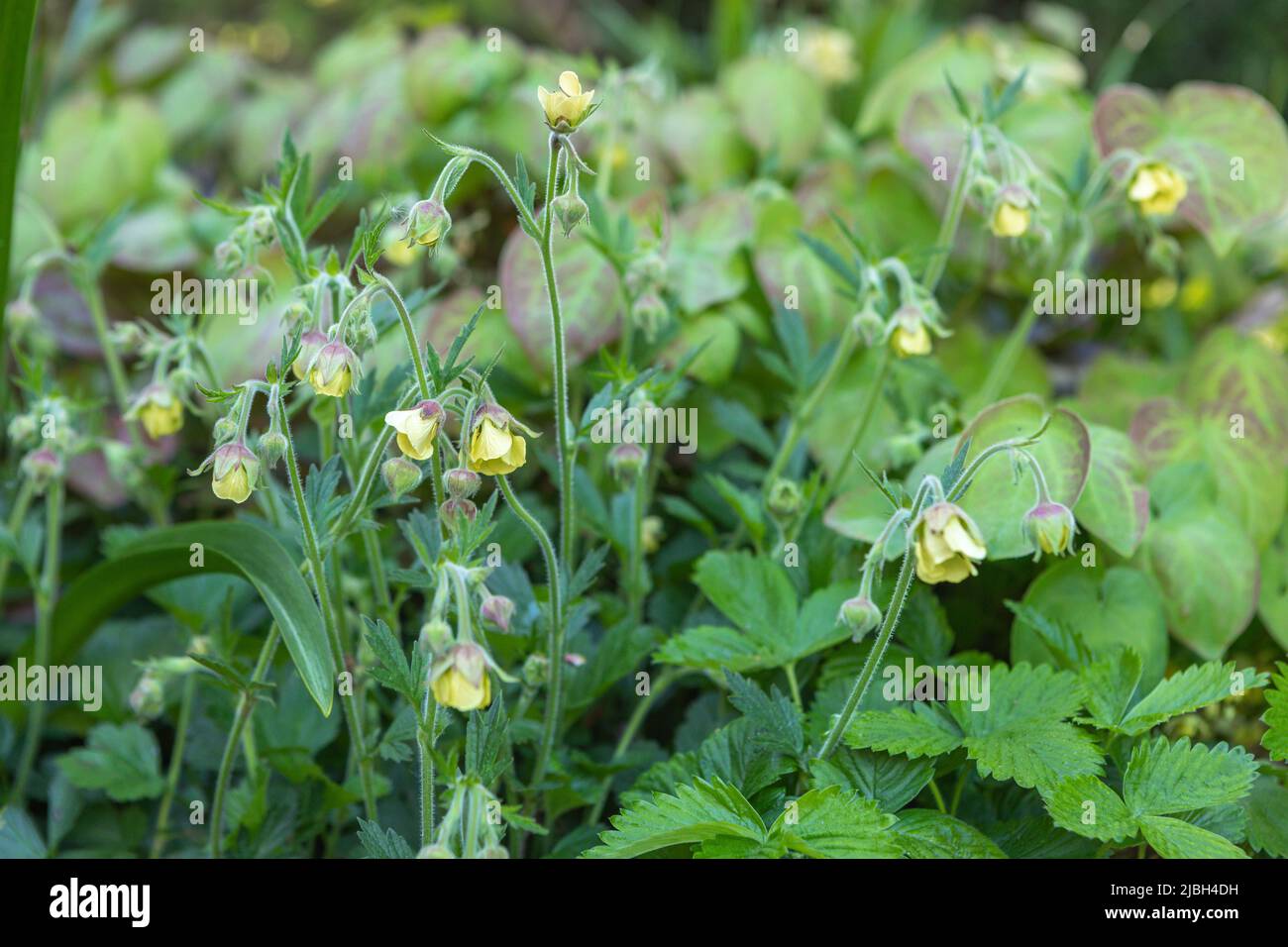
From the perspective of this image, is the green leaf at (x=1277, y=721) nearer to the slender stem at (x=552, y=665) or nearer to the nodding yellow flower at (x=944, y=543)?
the nodding yellow flower at (x=944, y=543)

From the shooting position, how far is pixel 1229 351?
119 cm

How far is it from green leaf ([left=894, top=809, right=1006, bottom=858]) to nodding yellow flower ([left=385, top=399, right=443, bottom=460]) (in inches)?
15.0

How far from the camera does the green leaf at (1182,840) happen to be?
0.71m

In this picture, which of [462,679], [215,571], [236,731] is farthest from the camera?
[215,571]

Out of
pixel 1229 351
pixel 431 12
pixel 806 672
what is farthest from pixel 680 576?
pixel 431 12

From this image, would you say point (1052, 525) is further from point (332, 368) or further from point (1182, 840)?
point (332, 368)

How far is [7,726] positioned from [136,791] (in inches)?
9.5

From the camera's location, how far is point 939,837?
2.48ft

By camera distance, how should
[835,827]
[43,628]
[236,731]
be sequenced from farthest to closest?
[43,628], [236,731], [835,827]

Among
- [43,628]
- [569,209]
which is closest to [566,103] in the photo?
[569,209]

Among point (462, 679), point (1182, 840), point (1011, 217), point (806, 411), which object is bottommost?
point (1182, 840)

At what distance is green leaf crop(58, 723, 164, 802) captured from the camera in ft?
3.18

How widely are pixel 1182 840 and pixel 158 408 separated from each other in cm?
79
